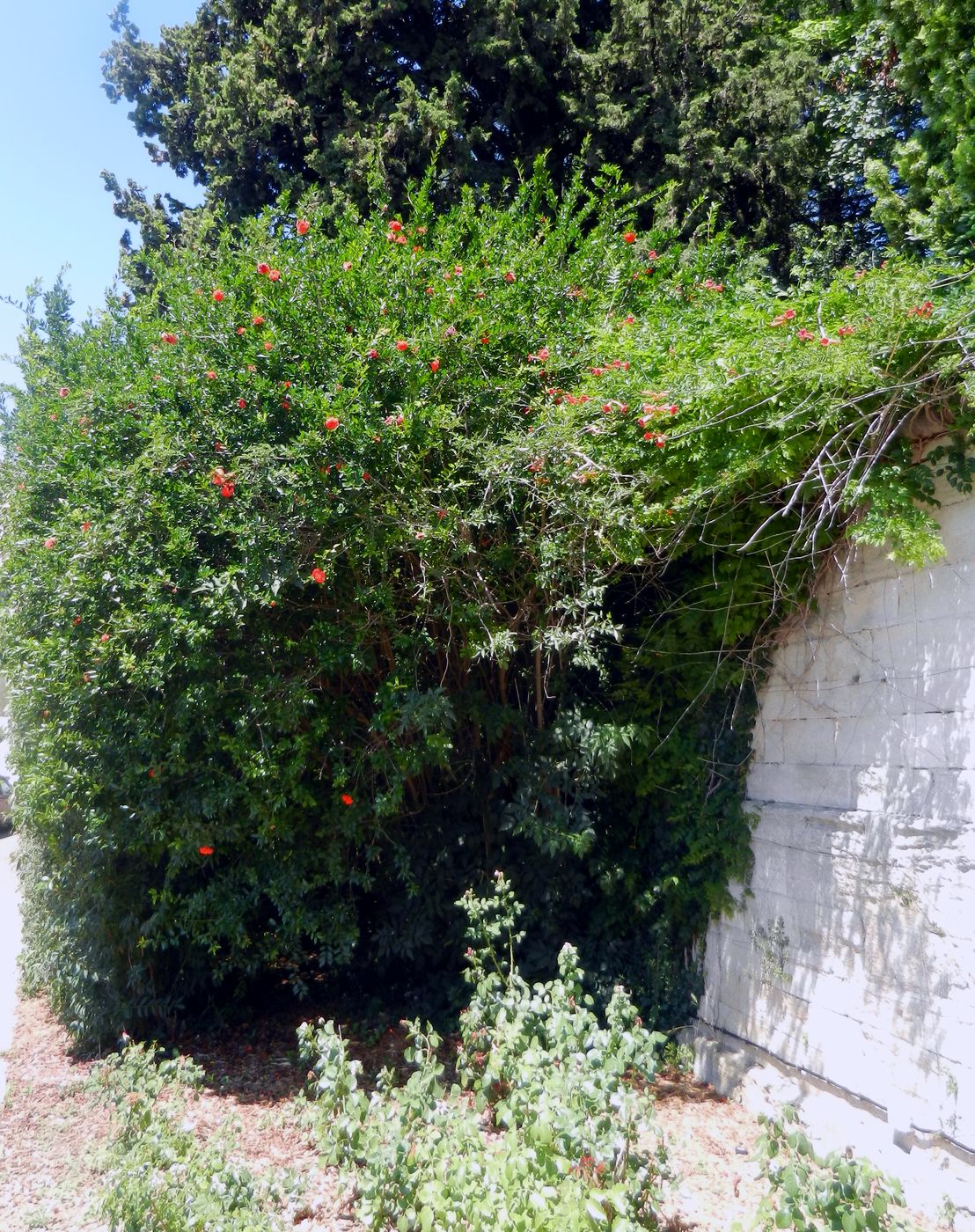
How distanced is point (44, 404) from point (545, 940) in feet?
14.3

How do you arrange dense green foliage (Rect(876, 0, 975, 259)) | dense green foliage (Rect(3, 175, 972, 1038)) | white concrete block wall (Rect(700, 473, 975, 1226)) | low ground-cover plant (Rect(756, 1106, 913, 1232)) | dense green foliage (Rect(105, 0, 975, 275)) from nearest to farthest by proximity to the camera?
low ground-cover plant (Rect(756, 1106, 913, 1232)) < white concrete block wall (Rect(700, 473, 975, 1226)) < dense green foliage (Rect(3, 175, 972, 1038)) < dense green foliage (Rect(876, 0, 975, 259)) < dense green foliage (Rect(105, 0, 975, 275))

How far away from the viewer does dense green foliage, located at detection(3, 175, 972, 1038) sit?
430 centimetres

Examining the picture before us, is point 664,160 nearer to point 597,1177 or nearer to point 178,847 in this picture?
point 178,847

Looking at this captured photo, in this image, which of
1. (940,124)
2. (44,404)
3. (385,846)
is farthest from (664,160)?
(385,846)

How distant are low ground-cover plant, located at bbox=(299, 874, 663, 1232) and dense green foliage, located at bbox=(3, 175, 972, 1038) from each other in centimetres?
117

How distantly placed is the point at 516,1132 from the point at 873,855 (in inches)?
71.5

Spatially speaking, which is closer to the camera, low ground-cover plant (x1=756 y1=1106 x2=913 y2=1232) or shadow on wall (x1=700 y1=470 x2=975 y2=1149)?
low ground-cover plant (x1=756 y1=1106 x2=913 y2=1232)

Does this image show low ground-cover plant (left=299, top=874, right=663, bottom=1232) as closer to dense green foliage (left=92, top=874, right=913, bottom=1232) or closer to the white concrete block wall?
dense green foliage (left=92, top=874, right=913, bottom=1232)

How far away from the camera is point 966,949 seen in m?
3.43

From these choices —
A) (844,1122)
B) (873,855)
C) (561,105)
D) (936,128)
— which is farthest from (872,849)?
(561,105)

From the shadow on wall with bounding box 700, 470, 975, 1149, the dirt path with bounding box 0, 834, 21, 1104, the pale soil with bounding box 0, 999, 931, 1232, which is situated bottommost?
the dirt path with bounding box 0, 834, 21, 1104

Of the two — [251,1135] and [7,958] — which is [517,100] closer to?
[251,1135]

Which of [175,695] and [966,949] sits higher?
[175,695]

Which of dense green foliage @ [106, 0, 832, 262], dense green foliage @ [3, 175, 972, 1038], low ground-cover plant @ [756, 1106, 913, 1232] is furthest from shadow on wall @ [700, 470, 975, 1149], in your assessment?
dense green foliage @ [106, 0, 832, 262]
